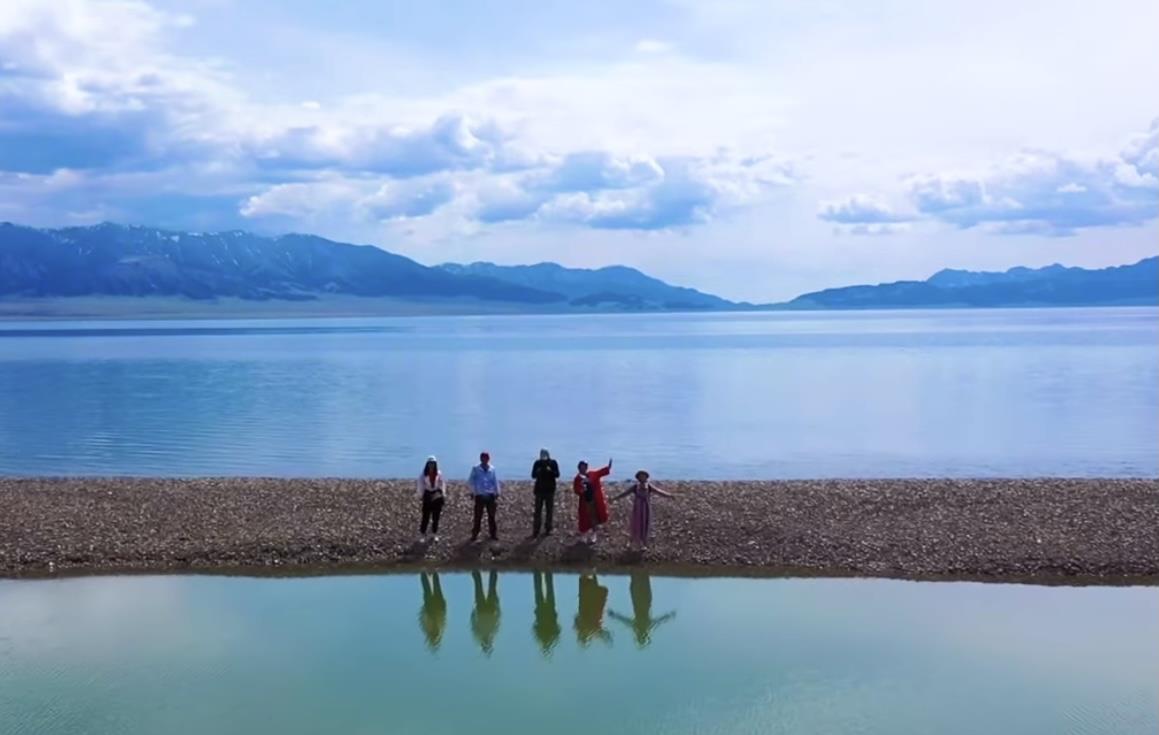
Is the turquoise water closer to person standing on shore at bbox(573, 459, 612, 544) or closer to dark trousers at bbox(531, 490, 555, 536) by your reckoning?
person standing on shore at bbox(573, 459, 612, 544)

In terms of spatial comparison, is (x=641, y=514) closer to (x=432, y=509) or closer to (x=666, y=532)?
(x=666, y=532)

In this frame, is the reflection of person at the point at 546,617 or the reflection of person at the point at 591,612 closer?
the reflection of person at the point at 546,617

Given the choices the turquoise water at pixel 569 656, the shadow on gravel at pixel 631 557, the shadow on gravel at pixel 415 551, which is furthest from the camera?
the shadow on gravel at pixel 415 551

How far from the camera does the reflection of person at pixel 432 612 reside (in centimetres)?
1780

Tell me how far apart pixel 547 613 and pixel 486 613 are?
986 mm

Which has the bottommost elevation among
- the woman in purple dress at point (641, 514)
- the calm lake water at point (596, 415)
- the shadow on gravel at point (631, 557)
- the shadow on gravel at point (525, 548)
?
the calm lake water at point (596, 415)

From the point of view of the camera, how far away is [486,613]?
62.3ft

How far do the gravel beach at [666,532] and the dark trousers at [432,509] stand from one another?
0.35m

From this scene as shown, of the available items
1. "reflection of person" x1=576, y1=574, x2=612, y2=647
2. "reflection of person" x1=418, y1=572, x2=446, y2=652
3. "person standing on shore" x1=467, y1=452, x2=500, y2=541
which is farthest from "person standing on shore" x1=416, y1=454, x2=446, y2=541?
"reflection of person" x1=576, y1=574, x2=612, y2=647

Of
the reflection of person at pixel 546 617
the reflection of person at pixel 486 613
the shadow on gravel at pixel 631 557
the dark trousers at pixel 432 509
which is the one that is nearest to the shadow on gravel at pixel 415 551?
the dark trousers at pixel 432 509

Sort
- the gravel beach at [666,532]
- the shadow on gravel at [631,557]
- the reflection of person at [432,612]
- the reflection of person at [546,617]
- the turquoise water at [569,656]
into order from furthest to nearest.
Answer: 1. the shadow on gravel at [631,557]
2. the gravel beach at [666,532]
3. the reflection of person at [432,612]
4. the reflection of person at [546,617]
5. the turquoise water at [569,656]

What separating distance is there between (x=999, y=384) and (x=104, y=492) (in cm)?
5765

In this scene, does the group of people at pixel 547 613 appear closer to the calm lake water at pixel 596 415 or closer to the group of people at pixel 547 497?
the group of people at pixel 547 497

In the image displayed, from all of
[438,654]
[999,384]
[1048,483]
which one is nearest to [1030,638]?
[438,654]
